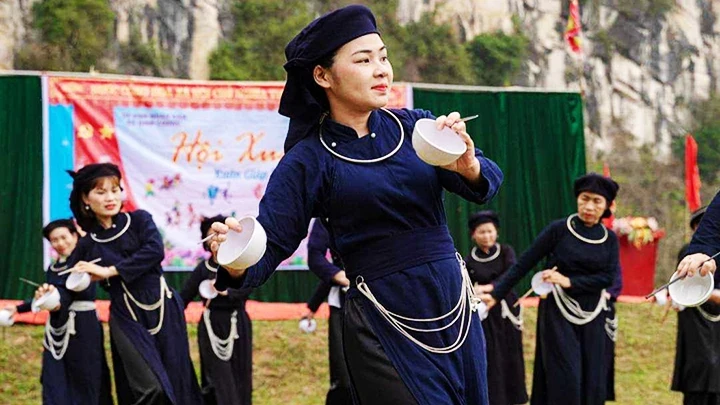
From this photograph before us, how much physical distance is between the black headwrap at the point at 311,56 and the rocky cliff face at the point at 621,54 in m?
30.2

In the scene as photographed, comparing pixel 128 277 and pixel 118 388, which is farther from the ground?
pixel 128 277

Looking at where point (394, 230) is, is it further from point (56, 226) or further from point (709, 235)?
point (56, 226)

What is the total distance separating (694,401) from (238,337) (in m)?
3.13

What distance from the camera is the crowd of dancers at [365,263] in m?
3.80

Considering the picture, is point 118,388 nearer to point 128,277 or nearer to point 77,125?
point 128,277

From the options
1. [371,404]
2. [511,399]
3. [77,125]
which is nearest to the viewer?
[371,404]

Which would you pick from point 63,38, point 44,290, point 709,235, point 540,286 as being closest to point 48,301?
point 44,290

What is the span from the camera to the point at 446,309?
12.6 ft

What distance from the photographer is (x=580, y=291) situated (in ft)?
26.2

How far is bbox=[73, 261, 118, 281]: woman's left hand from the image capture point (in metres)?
7.04

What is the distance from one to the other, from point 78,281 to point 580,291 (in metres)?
3.11

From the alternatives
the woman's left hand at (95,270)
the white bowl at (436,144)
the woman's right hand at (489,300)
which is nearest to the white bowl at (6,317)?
the woman's left hand at (95,270)

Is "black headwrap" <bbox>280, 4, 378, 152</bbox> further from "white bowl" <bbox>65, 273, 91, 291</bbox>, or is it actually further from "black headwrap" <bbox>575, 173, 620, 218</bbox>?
"black headwrap" <bbox>575, 173, 620, 218</bbox>

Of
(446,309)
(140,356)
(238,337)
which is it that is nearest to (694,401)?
(238,337)
